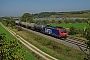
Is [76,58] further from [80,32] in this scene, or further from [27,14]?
[27,14]

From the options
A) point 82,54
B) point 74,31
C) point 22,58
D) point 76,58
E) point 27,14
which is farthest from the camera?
point 27,14

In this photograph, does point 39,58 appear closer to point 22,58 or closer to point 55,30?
point 22,58

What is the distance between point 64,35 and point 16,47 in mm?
26996

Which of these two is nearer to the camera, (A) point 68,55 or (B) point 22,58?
(B) point 22,58

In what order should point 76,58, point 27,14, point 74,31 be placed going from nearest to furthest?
point 76,58
point 74,31
point 27,14

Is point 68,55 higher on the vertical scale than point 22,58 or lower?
lower

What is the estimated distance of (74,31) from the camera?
4919 cm

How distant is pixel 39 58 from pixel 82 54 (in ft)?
17.3

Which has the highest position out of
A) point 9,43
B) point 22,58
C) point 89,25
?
point 89,25

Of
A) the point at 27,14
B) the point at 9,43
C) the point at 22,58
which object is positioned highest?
the point at 9,43

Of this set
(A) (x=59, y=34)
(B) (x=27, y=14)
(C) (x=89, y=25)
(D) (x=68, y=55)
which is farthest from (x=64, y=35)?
(B) (x=27, y=14)

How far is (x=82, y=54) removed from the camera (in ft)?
76.1

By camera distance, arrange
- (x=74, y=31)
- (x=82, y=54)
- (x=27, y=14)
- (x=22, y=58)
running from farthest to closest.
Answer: (x=27, y=14) < (x=74, y=31) < (x=82, y=54) < (x=22, y=58)

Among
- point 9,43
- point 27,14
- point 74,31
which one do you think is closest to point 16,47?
point 9,43
